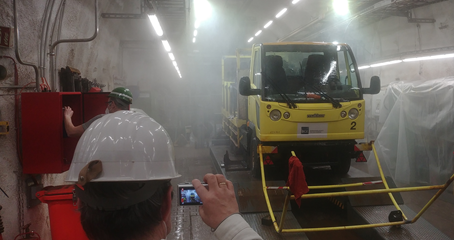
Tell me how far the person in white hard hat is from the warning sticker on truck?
3.95 m

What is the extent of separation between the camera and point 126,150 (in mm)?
1366

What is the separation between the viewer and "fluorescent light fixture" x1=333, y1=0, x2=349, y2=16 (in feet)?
30.0

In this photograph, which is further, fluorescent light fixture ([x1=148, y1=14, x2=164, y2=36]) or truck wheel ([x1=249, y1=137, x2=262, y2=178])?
fluorescent light fixture ([x1=148, y1=14, x2=164, y2=36])

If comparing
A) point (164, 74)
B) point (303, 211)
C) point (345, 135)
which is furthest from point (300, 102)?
point (164, 74)

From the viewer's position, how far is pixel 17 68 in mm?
3684

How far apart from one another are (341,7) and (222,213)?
9.44m

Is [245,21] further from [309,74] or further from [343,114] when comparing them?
[343,114]

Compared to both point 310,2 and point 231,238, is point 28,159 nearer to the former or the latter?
point 231,238

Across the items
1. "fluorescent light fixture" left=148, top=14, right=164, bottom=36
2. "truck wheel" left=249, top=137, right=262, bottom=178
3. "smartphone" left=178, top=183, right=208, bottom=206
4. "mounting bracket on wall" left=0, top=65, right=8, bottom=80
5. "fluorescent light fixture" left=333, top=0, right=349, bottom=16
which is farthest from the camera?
"fluorescent light fixture" left=333, top=0, right=349, bottom=16

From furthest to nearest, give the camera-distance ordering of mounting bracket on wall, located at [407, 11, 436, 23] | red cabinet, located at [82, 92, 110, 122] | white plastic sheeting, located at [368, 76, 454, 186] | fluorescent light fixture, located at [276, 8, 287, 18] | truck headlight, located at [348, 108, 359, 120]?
fluorescent light fixture, located at [276, 8, 287, 18]
mounting bracket on wall, located at [407, 11, 436, 23]
white plastic sheeting, located at [368, 76, 454, 186]
truck headlight, located at [348, 108, 359, 120]
red cabinet, located at [82, 92, 110, 122]

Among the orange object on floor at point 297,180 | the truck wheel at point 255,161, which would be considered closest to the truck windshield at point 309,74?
the truck wheel at point 255,161

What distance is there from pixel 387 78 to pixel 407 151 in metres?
4.33

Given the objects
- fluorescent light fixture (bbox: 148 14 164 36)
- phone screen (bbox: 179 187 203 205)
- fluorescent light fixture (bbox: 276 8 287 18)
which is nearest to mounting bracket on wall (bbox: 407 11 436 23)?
fluorescent light fixture (bbox: 276 8 287 18)

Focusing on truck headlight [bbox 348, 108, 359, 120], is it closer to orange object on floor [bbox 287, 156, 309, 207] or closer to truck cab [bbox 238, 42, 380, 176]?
truck cab [bbox 238, 42, 380, 176]
